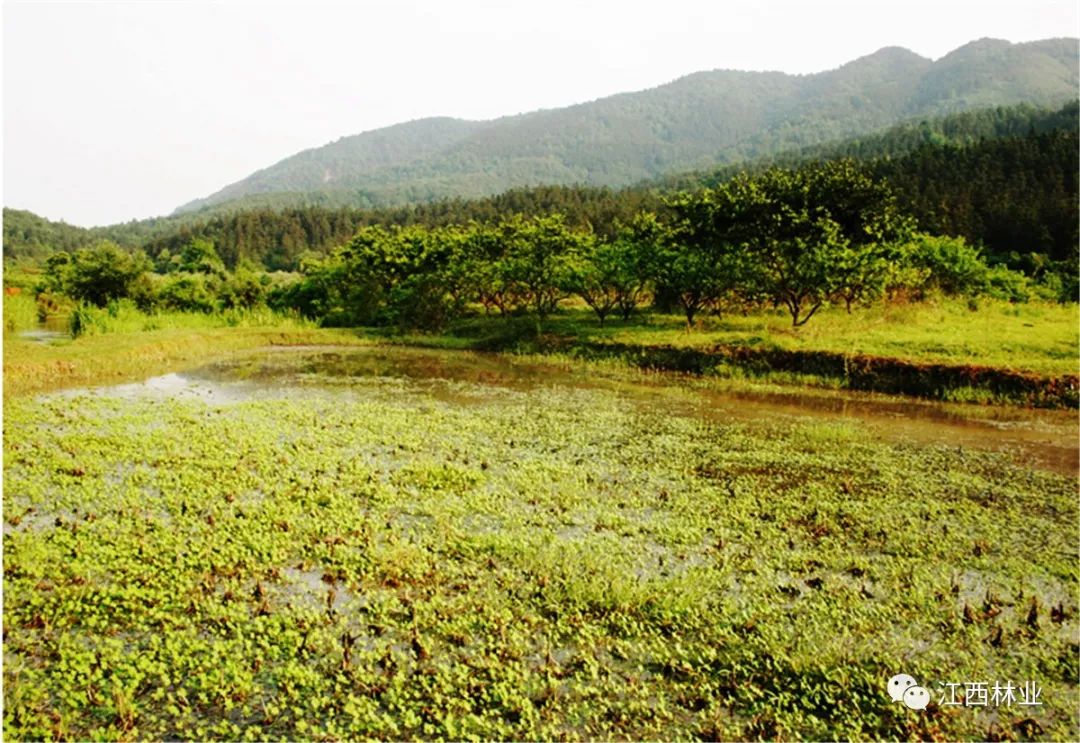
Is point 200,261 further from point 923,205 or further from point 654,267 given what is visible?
point 923,205

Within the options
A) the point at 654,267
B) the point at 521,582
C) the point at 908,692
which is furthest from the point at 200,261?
the point at 908,692

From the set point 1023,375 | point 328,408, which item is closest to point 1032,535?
point 1023,375

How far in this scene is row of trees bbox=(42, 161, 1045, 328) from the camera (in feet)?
91.6

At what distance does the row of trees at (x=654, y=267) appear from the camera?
27.9m

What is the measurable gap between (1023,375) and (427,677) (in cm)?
1940

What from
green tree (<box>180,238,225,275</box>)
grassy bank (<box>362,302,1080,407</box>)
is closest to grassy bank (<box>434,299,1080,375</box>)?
grassy bank (<box>362,302,1080,407</box>)

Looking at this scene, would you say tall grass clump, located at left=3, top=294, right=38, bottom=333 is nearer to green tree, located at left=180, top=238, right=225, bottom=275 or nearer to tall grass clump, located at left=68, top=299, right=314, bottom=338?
tall grass clump, located at left=68, top=299, right=314, bottom=338

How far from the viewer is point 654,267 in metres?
30.6

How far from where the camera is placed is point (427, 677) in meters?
5.71

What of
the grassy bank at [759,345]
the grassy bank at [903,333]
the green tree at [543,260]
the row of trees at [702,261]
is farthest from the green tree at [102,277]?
the green tree at [543,260]

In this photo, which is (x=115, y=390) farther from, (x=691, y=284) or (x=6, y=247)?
(x=6, y=247)

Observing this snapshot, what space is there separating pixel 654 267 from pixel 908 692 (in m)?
26.1

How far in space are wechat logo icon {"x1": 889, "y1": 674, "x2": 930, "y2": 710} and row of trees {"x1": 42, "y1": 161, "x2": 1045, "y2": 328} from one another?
22.7 metres

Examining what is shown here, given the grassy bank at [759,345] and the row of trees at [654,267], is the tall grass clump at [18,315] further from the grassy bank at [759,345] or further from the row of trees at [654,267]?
the row of trees at [654,267]
